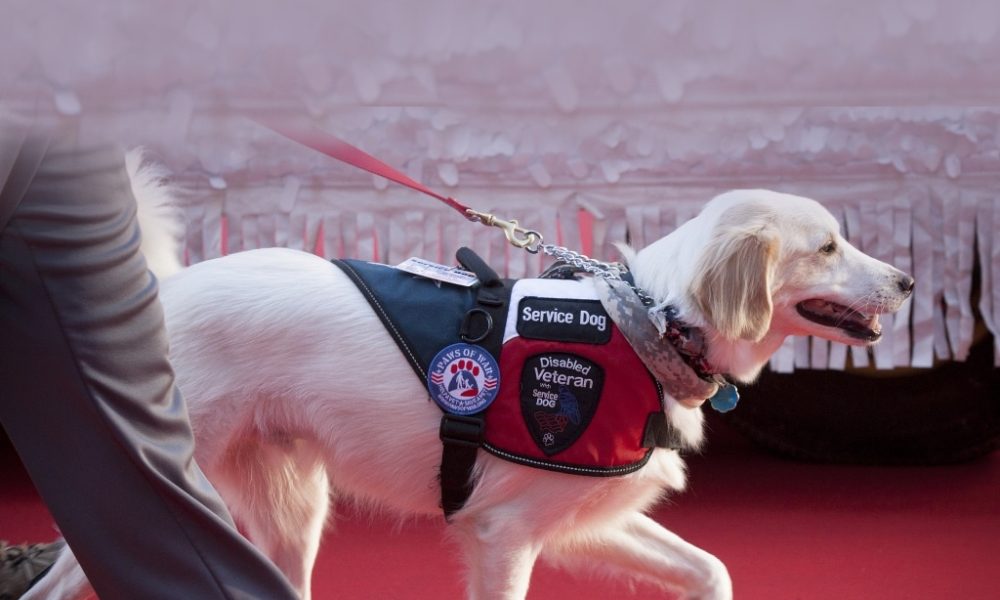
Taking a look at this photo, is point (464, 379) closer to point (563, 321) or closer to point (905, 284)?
point (563, 321)

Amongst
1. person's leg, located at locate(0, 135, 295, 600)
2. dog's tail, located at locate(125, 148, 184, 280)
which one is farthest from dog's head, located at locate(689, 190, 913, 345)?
dog's tail, located at locate(125, 148, 184, 280)

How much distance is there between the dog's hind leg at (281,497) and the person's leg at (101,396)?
0.64 m

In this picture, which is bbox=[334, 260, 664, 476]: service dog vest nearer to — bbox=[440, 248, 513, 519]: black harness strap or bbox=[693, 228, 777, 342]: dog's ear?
bbox=[440, 248, 513, 519]: black harness strap

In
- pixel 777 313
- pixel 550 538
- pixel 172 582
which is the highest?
pixel 777 313

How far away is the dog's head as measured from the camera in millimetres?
1528

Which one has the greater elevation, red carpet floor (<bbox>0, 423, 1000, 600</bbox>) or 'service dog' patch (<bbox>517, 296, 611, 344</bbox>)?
'service dog' patch (<bbox>517, 296, 611, 344</bbox>)

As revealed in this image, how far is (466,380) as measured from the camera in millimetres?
1543

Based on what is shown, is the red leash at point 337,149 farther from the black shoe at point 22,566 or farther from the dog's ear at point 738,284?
the black shoe at point 22,566

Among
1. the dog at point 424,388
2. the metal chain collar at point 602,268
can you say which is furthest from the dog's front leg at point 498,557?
the metal chain collar at point 602,268

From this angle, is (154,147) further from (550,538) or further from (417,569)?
(417,569)

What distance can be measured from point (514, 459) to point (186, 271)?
25.8 inches

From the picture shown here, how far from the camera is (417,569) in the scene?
214 cm

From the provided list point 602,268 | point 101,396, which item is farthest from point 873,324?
point 101,396

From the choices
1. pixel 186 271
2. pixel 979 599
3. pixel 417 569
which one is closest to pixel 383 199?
pixel 186 271
